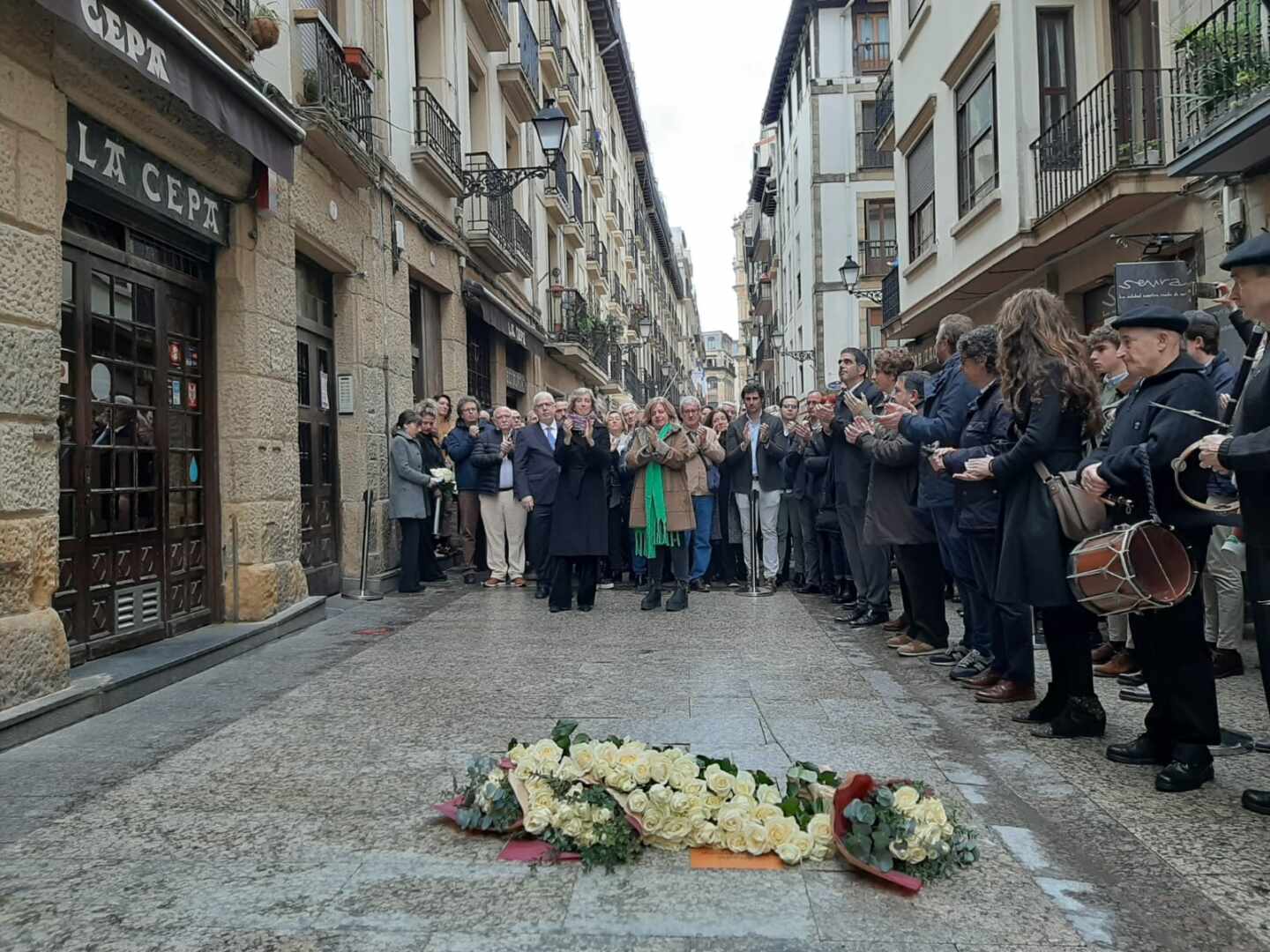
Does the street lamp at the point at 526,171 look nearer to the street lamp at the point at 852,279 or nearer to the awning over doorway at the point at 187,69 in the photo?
the awning over doorway at the point at 187,69

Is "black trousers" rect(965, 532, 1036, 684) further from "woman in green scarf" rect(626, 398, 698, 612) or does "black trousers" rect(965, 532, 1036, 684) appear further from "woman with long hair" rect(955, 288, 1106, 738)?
"woman in green scarf" rect(626, 398, 698, 612)

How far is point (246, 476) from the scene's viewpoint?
763cm

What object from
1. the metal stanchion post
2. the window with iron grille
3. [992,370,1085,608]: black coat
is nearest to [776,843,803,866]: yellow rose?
[992,370,1085,608]: black coat

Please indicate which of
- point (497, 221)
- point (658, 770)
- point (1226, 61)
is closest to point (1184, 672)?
point (658, 770)

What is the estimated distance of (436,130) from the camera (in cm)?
1341

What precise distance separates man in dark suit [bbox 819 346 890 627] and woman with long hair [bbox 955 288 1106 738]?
282 cm

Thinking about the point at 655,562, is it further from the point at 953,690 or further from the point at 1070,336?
the point at 1070,336

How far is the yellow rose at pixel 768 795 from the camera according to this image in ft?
10.7

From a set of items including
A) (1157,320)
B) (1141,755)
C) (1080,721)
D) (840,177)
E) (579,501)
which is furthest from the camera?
(840,177)

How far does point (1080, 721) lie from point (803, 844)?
2.02 metres

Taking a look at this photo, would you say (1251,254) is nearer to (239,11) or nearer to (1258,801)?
(1258,801)

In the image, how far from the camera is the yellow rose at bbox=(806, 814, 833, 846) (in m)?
3.16

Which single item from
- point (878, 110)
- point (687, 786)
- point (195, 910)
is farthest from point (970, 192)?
point (195, 910)

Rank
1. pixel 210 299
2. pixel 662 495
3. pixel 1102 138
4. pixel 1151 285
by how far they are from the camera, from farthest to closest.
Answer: pixel 1102 138 < pixel 662 495 < pixel 1151 285 < pixel 210 299
